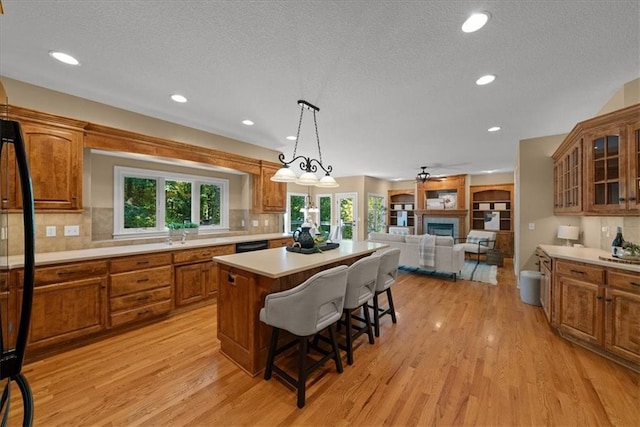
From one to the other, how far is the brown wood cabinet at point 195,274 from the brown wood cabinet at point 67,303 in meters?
0.75

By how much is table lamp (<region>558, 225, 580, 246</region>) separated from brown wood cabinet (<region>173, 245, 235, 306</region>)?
16.4ft

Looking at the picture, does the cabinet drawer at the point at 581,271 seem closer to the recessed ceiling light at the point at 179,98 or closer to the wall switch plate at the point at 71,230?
the recessed ceiling light at the point at 179,98

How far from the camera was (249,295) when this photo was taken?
2133 millimetres

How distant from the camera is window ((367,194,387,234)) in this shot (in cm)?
896

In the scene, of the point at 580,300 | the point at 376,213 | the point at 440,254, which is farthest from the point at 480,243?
the point at 580,300

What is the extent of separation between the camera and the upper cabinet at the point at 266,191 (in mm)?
4703

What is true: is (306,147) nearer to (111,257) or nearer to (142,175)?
(142,175)

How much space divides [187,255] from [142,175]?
1.38 m

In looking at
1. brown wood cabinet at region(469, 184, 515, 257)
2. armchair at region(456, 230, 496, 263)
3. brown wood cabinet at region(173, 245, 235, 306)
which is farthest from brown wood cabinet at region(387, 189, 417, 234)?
brown wood cabinet at region(173, 245, 235, 306)

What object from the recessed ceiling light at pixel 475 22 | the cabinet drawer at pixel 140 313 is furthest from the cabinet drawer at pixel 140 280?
the recessed ceiling light at pixel 475 22

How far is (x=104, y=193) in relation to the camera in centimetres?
324

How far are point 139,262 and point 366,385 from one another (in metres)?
2.76

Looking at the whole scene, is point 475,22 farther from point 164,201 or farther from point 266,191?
point 164,201

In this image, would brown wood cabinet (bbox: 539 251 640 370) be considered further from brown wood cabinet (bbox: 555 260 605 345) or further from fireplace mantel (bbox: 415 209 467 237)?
fireplace mantel (bbox: 415 209 467 237)
